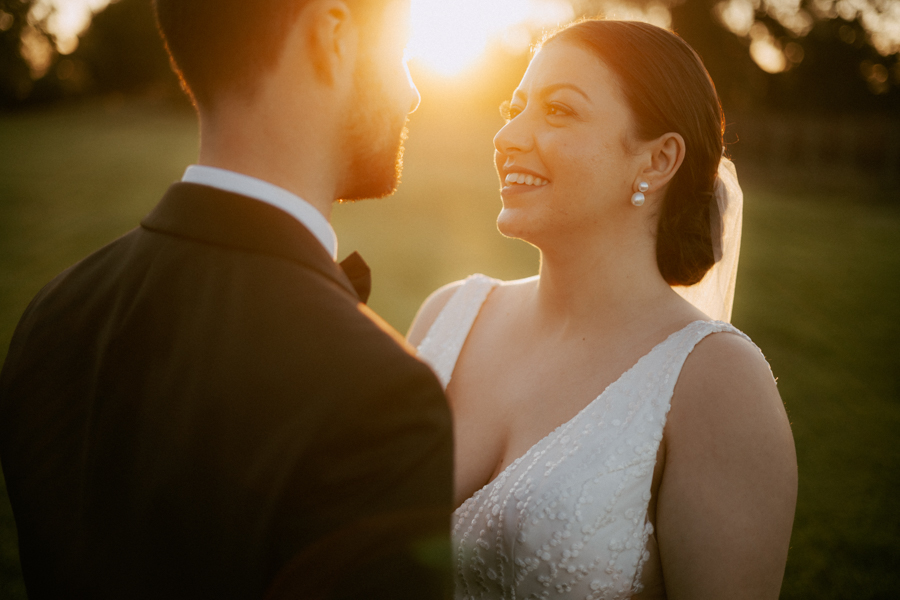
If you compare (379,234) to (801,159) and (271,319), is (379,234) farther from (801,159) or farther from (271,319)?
(801,159)

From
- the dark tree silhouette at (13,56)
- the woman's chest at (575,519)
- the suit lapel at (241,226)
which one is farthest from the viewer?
the dark tree silhouette at (13,56)

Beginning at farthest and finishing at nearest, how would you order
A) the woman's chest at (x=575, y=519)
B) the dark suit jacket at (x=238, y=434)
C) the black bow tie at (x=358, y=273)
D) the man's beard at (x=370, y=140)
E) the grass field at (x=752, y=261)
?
the grass field at (x=752, y=261) → the woman's chest at (x=575, y=519) → the black bow tie at (x=358, y=273) → the man's beard at (x=370, y=140) → the dark suit jacket at (x=238, y=434)

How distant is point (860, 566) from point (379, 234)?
40.0ft

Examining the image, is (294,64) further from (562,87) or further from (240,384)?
(562,87)

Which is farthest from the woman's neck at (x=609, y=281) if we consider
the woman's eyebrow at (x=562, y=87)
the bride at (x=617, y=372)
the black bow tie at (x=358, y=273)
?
the black bow tie at (x=358, y=273)

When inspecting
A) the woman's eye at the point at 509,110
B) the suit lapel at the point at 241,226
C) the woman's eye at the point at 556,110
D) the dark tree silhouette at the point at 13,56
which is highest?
the dark tree silhouette at the point at 13,56

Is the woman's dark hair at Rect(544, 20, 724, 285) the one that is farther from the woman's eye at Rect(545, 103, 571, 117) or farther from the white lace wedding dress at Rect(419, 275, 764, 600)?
the white lace wedding dress at Rect(419, 275, 764, 600)

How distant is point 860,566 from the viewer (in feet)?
14.7

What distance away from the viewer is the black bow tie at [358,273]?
1.55m

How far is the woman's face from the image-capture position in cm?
233

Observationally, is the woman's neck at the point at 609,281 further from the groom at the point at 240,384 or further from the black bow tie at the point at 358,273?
the groom at the point at 240,384

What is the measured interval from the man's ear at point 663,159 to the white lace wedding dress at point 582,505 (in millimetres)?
627

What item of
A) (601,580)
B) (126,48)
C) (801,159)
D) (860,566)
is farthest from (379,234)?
(126,48)

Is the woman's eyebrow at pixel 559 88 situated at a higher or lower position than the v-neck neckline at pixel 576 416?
higher
